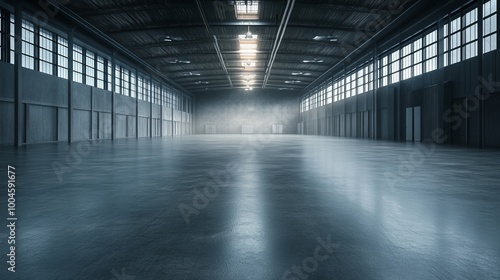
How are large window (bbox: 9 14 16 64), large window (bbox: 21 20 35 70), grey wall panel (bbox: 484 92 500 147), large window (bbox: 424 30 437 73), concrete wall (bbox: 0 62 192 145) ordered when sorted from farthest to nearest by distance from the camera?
large window (bbox: 424 30 437 73), large window (bbox: 21 20 35 70), concrete wall (bbox: 0 62 192 145), large window (bbox: 9 14 16 64), grey wall panel (bbox: 484 92 500 147)

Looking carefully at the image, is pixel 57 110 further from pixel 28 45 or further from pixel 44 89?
pixel 28 45

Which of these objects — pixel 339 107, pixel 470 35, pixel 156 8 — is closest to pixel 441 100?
pixel 470 35

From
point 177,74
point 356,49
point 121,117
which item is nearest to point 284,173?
point 356,49

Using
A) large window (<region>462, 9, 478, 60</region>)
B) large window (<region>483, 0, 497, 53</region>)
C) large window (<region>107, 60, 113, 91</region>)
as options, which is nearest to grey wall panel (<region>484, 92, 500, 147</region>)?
large window (<region>483, 0, 497, 53</region>)

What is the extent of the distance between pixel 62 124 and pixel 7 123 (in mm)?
5724

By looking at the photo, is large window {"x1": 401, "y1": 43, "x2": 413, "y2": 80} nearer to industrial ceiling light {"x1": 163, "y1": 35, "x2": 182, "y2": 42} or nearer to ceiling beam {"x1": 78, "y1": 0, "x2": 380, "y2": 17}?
ceiling beam {"x1": 78, "y1": 0, "x2": 380, "y2": 17}

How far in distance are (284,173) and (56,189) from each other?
16.9 feet

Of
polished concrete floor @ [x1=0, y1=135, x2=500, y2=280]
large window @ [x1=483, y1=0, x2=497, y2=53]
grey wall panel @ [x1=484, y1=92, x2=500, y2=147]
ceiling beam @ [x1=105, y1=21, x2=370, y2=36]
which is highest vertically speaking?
ceiling beam @ [x1=105, y1=21, x2=370, y2=36]

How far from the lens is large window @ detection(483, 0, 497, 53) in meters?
17.7

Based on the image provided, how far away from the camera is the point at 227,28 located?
27422 mm

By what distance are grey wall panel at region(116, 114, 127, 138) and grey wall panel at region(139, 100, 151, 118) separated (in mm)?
4738

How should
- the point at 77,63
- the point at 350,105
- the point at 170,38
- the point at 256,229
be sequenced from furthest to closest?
the point at 350,105 → the point at 170,38 → the point at 77,63 → the point at 256,229

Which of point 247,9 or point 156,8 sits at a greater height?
point 247,9

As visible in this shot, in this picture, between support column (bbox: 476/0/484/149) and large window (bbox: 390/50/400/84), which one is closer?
support column (bbox: 476/0/484/149)
